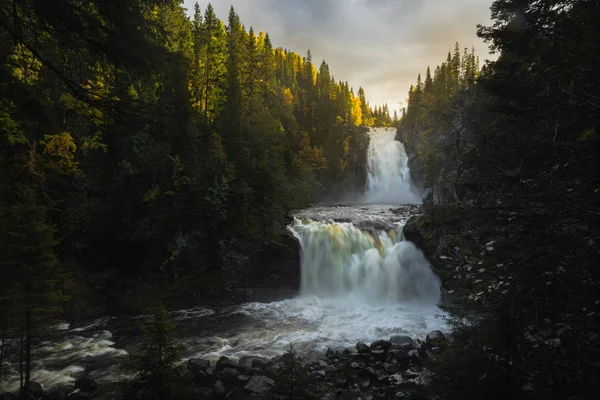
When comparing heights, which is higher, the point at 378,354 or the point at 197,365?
the point at 197,365

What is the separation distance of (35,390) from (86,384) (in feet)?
3.89

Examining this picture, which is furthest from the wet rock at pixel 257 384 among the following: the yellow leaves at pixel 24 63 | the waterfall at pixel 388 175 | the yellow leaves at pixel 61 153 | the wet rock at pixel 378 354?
the waterfall at pixel 388 175

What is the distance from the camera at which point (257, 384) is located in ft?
29.9

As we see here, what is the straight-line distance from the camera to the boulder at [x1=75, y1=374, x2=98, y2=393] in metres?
8.99

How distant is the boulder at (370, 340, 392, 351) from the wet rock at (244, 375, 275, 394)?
4.27 metres

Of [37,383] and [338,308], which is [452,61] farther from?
[37,383]

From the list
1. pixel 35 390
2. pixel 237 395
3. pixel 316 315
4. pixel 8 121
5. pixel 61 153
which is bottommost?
pixel 316 315

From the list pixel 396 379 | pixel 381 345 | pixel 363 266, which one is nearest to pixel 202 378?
pixel 396 379

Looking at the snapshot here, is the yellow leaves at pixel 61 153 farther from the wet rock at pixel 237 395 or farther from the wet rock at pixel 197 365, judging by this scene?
the wet rock at pixel 237 395

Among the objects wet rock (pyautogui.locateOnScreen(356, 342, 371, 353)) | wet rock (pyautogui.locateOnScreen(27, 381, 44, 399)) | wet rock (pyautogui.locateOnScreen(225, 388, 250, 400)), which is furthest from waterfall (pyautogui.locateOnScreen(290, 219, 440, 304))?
wet rock (pyautogui.locateOnScreen(27, 381, 44, 399))

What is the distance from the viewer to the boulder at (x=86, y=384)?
29.5 ft

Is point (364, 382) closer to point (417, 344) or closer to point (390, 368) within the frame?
point (390, 368)

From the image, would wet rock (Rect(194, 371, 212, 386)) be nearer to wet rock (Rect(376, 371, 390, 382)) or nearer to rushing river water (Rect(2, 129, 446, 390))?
rushing river water (Rect(2, 129, 446, 390))

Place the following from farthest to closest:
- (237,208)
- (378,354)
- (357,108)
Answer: (357,108) < (237,208) < (378,354)
